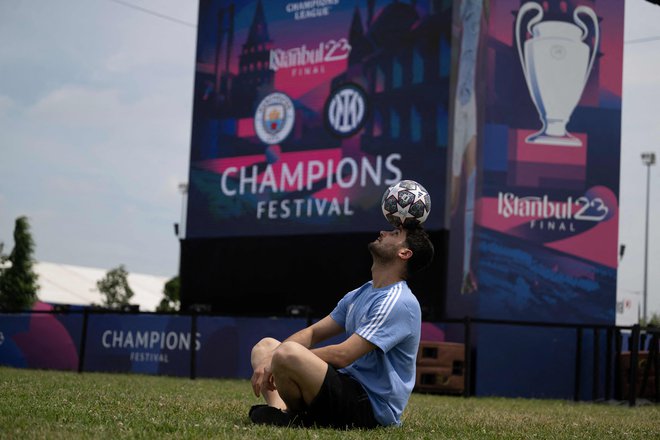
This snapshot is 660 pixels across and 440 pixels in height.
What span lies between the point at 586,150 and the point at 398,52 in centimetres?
406

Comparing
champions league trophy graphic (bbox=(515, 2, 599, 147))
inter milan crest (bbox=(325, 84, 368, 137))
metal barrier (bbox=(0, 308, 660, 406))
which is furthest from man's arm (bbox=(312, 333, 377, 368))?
inter milan crest (bbox=(325, 84, 368, 137))

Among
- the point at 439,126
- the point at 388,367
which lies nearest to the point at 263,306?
the point at 439,126

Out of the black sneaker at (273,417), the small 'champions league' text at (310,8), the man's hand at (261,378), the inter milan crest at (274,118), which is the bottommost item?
the black sneaker at (273,417)

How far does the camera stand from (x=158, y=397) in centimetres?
917

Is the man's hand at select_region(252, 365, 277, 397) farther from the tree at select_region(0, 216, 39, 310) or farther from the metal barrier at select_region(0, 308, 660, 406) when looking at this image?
the tree at select_region(0, 216, 39, 310)

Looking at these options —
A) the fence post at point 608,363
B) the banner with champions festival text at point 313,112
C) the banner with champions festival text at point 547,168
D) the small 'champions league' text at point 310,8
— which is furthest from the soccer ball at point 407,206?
the small 'champions league' text at point 310,8

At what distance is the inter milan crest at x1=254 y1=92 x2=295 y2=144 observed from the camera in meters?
20.2

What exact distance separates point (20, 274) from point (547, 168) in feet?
69.8

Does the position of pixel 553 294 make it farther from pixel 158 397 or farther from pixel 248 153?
pixel 158 397

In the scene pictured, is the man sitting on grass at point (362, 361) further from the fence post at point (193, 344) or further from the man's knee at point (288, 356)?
the fence post at point (193, 344)

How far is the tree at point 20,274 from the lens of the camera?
32625mm

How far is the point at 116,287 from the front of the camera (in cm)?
4312

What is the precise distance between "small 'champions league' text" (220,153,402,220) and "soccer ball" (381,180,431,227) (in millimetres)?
11596

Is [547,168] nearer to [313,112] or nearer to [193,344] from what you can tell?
[313,112]
